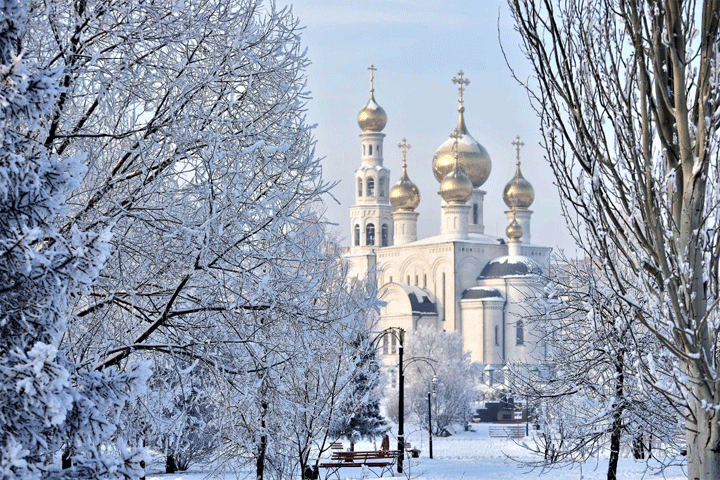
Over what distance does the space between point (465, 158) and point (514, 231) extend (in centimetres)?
716

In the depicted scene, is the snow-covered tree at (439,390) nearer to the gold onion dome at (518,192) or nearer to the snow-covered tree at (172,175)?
the gold onion dome at (518,192)

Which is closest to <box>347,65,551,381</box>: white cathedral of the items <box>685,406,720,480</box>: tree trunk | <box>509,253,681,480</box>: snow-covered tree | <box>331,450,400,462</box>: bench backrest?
<box>331,450,400,462</box>: bench backrest

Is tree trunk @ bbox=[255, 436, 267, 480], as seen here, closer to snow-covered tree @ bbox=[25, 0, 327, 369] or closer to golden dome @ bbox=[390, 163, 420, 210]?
snow-covered tree @ bbox=[25, 0, 327, 369]

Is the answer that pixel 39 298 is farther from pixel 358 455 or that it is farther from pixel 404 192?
pixel 404 192

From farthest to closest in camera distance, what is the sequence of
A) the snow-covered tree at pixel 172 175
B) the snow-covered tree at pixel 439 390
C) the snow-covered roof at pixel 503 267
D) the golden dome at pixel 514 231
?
the golden dome at pixel 514 231, the snow-covered roof at pixel 503 267, the snow-covered tree at pixel 439 390, the snow-covered tree at pixel 172 175

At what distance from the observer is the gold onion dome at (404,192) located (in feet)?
298

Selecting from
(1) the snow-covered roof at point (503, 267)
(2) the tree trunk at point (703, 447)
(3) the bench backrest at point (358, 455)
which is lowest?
→ (3) the bench backrest at point (358, 455)

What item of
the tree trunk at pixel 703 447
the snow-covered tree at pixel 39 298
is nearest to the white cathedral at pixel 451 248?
the tree trunk at pixel 703 447

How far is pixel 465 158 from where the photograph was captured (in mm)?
90438

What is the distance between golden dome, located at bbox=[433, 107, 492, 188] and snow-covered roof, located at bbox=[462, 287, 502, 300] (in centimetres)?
949

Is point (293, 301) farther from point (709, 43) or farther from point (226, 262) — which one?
point (709, 43)

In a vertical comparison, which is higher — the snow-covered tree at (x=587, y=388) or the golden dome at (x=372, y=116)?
the golden dome at (x=372, y=116)

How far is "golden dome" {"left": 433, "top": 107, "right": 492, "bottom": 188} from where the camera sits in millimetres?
90062

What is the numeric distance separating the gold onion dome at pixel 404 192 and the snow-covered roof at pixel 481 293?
355 inches
